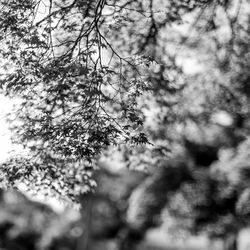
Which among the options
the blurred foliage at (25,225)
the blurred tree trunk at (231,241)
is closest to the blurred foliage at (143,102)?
the blurred tree trunk at (231,241)

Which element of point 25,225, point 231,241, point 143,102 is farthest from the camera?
point 25,225

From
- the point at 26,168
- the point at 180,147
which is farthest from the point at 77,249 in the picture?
the point at 26,168

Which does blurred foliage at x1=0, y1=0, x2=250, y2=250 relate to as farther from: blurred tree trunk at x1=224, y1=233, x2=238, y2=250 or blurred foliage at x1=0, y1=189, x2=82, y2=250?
blurred foliage at x1=0, y1=189, x2=82, y2=250

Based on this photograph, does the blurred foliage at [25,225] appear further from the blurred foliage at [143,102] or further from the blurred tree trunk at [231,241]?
the blurred tree trunk at [231,241]

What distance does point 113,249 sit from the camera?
18688 millimetres

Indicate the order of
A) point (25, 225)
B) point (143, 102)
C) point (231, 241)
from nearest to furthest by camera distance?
point (143, 102), point (231, 241), point (25, 225)

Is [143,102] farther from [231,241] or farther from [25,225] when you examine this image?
[25,225]

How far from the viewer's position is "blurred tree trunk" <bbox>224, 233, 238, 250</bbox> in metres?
10.1

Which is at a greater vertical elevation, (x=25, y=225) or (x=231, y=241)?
(x=25, y=225)

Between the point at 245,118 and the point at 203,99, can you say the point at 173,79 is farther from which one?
the point at 245,118

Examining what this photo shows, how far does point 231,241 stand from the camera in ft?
33.2

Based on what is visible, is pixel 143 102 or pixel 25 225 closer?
pixel 143 102

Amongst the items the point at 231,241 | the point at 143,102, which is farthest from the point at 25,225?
the point at 143,102

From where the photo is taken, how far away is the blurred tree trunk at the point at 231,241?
33.2 feet
